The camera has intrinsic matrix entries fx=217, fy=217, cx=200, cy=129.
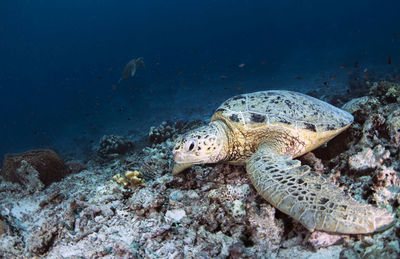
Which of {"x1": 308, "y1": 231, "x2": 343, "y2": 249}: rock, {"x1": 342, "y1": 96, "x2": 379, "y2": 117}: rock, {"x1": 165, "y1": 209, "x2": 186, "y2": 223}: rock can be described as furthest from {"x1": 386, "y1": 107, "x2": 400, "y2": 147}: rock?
{"x1": 165, "y1": 209, "x2": 186, "y2": 223}: rock

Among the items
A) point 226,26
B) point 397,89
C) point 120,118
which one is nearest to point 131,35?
point 226,26

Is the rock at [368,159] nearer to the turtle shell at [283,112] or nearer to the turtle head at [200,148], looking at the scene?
the turtle shell at [283,112]

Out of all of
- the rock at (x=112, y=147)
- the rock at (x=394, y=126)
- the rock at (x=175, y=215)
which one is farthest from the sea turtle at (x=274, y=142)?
the rock at (x=112, y=147)

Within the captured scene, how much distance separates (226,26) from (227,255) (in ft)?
362

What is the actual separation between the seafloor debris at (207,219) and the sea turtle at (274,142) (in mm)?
200

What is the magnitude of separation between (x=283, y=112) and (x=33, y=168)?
4082 millimetres

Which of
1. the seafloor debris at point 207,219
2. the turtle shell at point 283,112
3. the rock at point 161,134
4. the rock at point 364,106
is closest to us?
the seafloor debris at point 207,219

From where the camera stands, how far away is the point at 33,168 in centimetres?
369

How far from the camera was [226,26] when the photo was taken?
10006 cm

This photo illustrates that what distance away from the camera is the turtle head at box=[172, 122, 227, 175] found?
8.07ft

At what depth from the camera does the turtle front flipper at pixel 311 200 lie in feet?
4.60

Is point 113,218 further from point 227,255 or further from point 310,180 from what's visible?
point 310,180

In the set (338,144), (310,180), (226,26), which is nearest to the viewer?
(310,180)

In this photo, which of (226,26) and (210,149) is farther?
(226,26)
